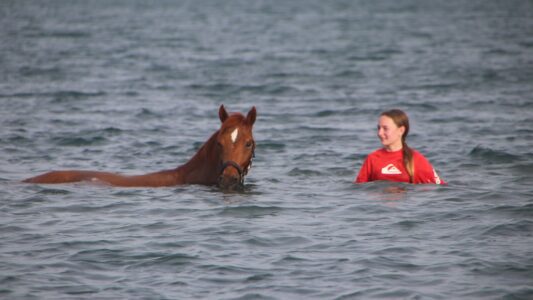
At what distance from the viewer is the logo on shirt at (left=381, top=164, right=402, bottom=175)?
1303 cm

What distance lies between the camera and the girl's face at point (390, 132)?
12.7 m

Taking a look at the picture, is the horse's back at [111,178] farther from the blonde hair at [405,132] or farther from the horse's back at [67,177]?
the blonde hair at [405,132]

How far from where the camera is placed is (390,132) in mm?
12703

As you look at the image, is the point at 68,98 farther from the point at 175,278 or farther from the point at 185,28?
the point at 185,28

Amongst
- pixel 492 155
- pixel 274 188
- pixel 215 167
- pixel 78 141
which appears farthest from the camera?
pixel 78 141

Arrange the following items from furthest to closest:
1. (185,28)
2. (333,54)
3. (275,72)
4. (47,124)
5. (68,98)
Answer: (185,28), (333,54), (275,72), (68,98), (47,124)

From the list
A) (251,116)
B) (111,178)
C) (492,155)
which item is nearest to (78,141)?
(111,178)

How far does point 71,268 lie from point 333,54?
34590 mm

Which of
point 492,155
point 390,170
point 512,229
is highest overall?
point 390,170

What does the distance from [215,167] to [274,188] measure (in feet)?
4.31

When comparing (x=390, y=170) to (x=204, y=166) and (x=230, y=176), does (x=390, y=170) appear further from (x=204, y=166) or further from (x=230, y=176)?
(x=204, y=166)

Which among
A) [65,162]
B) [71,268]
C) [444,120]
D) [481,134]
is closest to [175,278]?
[71,268]

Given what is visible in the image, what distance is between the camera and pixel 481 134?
63.7 ft

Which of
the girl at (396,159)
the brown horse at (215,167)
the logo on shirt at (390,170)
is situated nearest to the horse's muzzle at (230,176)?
the brown horse at (215,167)
